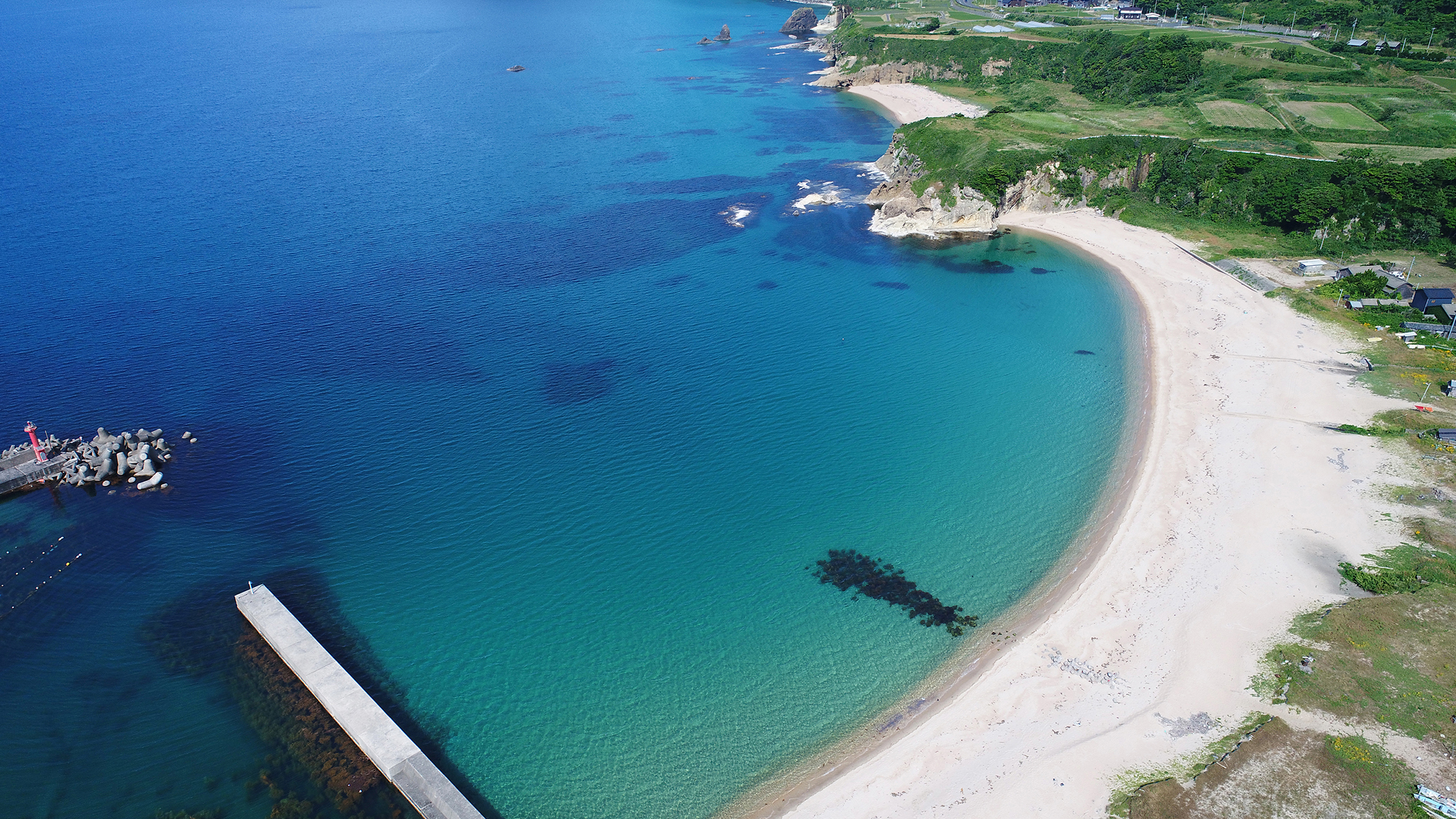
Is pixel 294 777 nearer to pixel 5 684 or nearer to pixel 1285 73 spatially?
pixel 5 684

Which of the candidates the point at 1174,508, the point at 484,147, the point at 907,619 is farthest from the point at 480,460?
the point at 484,147

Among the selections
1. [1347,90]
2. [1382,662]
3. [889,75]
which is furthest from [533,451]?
[889,75]

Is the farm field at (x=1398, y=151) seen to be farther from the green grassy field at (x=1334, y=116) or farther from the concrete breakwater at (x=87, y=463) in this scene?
the concrete breakwater at (x=87, y=463)

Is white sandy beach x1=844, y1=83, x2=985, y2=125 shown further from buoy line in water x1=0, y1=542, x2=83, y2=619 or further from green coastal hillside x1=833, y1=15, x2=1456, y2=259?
buoy line in water x1=0, y1=542, x2=83, y2=619

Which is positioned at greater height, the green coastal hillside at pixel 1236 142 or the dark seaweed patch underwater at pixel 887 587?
the green coastal hillside at pixel 1236 142

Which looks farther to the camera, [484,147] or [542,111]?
[542,111]

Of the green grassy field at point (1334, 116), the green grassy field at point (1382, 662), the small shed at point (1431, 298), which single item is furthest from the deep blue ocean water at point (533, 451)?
the green grassy field at point (1334, 116)

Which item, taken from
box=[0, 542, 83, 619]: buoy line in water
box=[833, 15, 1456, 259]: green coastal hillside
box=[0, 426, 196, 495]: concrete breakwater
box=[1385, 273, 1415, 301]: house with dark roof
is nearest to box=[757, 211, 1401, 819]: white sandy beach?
box=[1385, 273, 1415, 301]: house with dark roof
